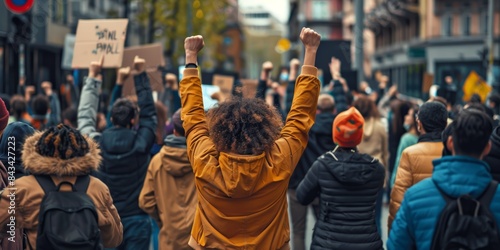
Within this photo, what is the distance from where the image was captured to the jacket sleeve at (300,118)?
16.8 ft

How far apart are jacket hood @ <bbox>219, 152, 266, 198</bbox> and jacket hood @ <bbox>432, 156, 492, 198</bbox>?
101 cm

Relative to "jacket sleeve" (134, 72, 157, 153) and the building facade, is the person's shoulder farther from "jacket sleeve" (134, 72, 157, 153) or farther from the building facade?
the building facade

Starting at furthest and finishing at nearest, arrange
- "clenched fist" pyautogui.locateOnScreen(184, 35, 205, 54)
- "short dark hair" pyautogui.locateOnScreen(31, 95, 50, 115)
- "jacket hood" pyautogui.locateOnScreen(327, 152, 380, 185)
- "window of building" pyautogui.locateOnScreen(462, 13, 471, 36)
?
"window of building" pyautogui.locateOnScreen(462, 13, 471, 36) → "short dark hair" pyautogui.locateOnScreen(31, 95, 50, 115) → "jacket hood" pyautogui.locateOnScreen(327, 152, 380, 185) → "clenched fist" pyautogui.locateOnScreen(184, 35, 205, 54)

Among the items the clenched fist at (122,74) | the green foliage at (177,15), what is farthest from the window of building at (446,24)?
the clenched fist at (122,74)

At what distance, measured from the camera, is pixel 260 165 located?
4.91m

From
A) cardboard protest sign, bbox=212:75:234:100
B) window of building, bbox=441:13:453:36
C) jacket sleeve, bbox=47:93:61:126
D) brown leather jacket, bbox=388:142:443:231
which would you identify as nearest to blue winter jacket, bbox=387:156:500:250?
brown leather jacket, bbox=388:142:443:231

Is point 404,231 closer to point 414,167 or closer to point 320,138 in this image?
point 414,167

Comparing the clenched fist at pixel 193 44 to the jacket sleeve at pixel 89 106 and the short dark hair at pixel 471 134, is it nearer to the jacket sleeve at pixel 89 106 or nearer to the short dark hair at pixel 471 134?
the short dark hair at pixel 471 134

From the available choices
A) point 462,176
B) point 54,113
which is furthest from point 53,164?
point 54,113

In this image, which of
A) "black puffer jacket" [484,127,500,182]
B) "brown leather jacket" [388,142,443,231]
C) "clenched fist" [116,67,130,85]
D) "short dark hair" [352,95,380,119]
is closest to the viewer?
"black puffer jacket" [484,127,500,182]

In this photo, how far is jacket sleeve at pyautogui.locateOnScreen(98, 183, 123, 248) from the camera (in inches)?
199

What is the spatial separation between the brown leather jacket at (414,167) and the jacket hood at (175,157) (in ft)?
5.55

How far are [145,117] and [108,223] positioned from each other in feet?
8.32

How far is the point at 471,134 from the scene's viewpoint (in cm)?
434
